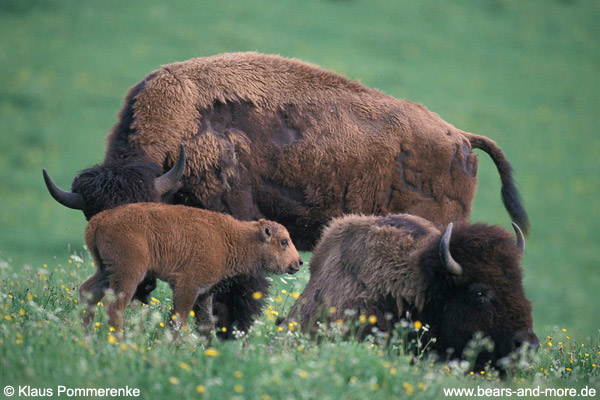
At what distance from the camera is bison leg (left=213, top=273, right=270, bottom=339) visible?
7.25 metres

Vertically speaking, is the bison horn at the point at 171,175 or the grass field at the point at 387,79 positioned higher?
the bison horn at the point at 171,175

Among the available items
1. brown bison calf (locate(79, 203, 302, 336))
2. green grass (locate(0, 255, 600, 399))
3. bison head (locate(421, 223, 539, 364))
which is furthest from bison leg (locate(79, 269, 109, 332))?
bison head (locate(421, 223, 539, 364))

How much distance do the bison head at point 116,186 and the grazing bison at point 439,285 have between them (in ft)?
5.16

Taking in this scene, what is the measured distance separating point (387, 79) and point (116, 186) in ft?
75.3

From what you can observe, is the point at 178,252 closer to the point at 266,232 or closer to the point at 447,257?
the point at 266,232

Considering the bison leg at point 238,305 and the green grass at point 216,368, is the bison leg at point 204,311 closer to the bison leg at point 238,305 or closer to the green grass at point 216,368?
the bison leg at point 238,305

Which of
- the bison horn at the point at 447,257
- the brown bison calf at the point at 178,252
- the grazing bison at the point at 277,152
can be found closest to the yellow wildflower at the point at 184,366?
the brown bison calf at the point at 178,252

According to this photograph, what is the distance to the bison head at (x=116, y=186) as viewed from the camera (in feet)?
21.3

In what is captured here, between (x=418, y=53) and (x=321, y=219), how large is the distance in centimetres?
2493

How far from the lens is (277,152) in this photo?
775cm

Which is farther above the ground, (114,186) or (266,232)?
(114,186)

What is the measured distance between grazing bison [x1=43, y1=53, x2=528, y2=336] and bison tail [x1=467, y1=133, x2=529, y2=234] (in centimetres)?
2

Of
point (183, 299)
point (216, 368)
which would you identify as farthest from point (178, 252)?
point (216, 368)

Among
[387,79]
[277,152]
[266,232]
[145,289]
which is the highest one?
[277,152]
